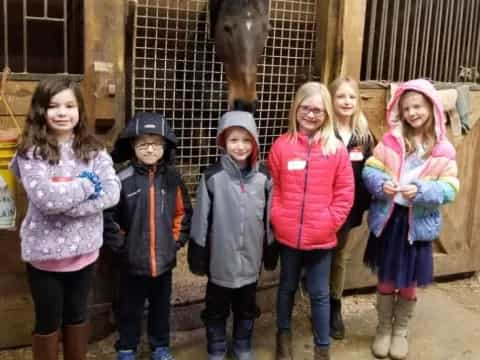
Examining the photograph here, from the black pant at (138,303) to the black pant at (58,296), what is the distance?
0.25 metres

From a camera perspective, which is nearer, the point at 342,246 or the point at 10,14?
the point at 342,246

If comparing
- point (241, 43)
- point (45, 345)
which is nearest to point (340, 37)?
point (241, 43)

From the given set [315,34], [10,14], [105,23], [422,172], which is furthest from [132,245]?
[10,14]

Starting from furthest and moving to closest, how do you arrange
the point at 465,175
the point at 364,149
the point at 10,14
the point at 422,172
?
the point at 10,14
the point at 465,175
the point at 364,149
the point at 422,172

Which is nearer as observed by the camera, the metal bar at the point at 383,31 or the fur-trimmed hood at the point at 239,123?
the fur-trimmed hood at the point at 239,123

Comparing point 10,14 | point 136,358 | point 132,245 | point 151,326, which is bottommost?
point 136,358

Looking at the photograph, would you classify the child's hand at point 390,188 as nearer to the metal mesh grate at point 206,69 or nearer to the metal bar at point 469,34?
the metal mesh grate at point 206,69

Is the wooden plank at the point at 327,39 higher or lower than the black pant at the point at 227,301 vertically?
higher

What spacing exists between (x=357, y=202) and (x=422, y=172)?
41 cm

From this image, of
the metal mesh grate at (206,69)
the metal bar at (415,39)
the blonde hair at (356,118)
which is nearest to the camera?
the blonde hair at (356,118)

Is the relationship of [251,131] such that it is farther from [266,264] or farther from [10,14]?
[10,14]

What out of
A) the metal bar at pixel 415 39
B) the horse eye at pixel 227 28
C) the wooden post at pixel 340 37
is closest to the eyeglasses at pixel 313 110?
the horse eye at pixel 227 28

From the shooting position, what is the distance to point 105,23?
8.61 ft

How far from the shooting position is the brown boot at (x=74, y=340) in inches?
93.1
